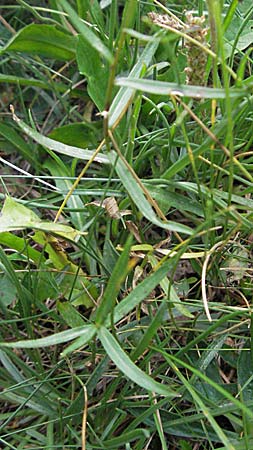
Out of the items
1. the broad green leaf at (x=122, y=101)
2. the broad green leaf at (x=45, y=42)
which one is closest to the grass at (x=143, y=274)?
the broad green leaf at (x=122, y=101)

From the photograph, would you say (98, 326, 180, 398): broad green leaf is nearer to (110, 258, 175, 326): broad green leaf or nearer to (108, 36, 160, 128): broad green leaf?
(110, 258, 175, 326): broad green leaf

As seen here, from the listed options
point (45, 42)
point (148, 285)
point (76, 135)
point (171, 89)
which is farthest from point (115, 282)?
point (45, 42)

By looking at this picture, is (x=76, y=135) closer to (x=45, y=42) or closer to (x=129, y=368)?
(x=45, y=42)

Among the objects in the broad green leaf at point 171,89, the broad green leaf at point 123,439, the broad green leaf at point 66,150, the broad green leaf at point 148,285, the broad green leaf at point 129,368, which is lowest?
the broad green leaf at point 123,439

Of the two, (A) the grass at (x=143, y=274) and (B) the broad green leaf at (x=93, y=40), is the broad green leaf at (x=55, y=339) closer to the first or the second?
(A) the grass at (x=143, y=274)

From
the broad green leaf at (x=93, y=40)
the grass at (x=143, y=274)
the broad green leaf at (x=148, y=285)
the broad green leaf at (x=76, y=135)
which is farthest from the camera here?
the broad green leaf at (x=76, y=135)

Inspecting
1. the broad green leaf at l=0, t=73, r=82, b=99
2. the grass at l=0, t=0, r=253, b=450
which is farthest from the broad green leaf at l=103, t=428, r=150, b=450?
the broad green leaf at l=0, t=73, r=82, b=99
